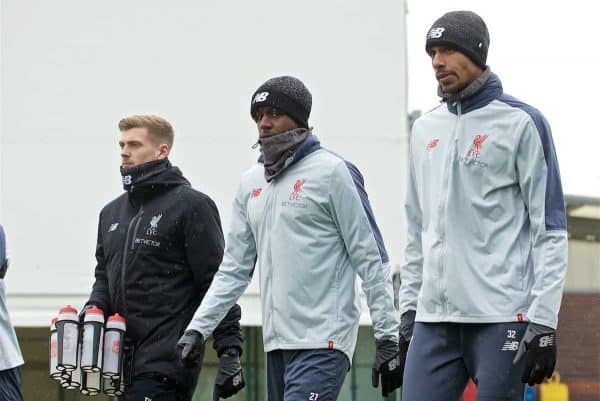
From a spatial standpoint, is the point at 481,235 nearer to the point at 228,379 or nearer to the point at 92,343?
the point at 228,379

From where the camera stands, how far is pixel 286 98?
19.6 feet

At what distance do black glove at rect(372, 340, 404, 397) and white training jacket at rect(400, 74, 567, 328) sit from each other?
0.43 m

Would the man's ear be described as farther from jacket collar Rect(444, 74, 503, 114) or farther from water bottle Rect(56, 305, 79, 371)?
jacket collar Rect(444, 74, 503, 114)

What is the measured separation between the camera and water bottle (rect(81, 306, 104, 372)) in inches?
256

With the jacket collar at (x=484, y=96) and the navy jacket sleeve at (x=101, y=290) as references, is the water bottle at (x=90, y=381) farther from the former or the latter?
the jacket collar at (x=484, y=96)

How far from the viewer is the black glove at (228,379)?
6383 millimetres

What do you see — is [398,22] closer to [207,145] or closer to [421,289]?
[207,145]

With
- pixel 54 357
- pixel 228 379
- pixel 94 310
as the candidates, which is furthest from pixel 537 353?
pixel 54 357

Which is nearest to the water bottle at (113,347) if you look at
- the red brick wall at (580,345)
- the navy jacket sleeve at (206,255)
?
the navy jacket sleeve at (206,255)

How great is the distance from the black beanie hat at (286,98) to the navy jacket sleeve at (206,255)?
35.8 inches

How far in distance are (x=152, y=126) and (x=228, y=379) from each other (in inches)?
54.5

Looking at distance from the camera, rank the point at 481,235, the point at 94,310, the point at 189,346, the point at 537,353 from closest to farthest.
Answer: the point at 537,353, the point at 481,235, the point at 189,346, the point at 94,310

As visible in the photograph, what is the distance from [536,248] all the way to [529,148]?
0.37 m

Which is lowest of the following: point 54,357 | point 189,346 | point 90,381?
point 90,381
